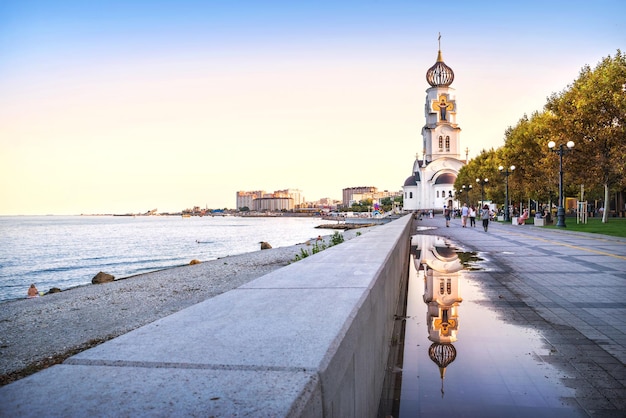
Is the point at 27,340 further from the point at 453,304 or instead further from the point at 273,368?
the point at 273,368

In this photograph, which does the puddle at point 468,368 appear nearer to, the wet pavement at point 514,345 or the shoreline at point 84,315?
the wet pavement at point 514,345

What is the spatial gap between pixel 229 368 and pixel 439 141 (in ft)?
419

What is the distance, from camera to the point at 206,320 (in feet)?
9.73

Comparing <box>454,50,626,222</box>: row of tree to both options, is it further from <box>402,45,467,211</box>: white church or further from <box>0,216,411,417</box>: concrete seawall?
<box>402,45,467,211</box>: white church

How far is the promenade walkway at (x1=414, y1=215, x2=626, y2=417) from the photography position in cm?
452

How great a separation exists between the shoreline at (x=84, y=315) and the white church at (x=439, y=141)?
105712 millimetres

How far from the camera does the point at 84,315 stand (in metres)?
13.0

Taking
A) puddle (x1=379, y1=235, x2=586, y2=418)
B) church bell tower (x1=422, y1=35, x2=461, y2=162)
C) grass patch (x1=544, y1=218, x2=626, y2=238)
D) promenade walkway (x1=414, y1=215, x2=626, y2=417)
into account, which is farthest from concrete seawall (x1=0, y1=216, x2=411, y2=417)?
church bell tower (x1=422, y1=35, x2=461, y2=162)

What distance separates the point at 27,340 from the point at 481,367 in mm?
9720

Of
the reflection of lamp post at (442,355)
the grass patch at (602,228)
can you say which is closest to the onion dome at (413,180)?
the grass patch at (602,228)

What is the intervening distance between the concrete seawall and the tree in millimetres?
36826

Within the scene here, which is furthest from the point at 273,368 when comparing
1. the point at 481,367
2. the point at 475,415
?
the point at 481,367

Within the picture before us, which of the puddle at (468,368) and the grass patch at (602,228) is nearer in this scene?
the puddle at (468,368)

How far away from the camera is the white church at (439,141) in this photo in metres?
121
